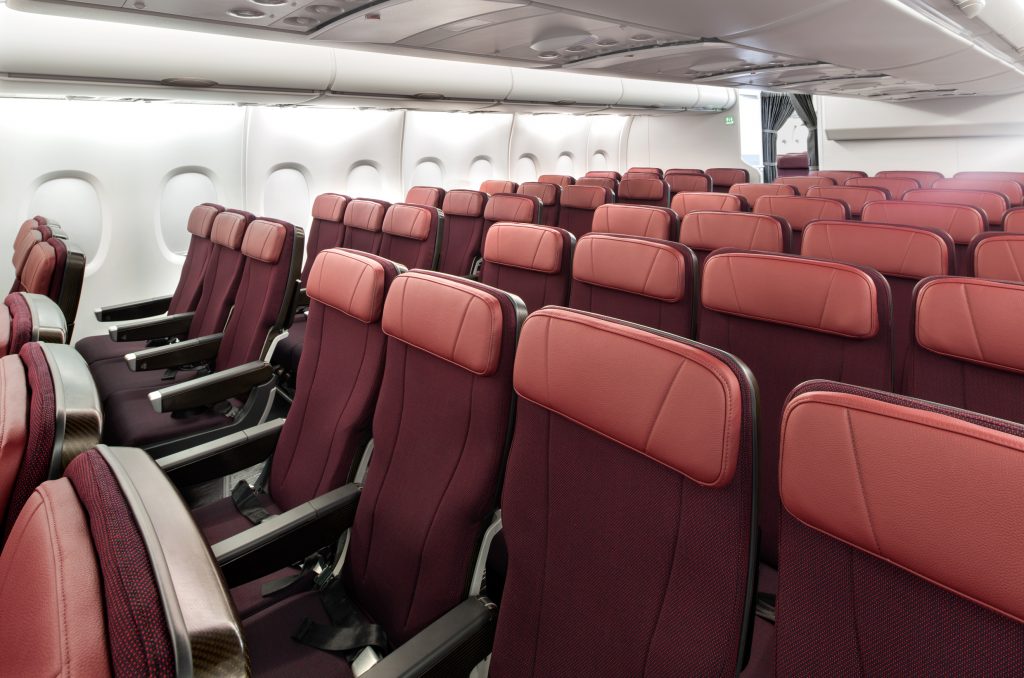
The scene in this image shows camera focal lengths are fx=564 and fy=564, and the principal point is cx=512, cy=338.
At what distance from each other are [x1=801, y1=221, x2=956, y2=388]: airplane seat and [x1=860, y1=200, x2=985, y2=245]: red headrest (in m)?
0.88

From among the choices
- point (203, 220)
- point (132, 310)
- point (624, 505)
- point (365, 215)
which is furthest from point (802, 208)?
point (132, 310)

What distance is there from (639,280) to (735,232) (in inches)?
43.0

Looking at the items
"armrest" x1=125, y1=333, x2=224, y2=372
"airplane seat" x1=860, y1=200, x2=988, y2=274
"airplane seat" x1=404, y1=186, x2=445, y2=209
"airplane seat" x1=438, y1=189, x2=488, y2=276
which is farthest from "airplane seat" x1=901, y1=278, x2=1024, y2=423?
"airplane seat" x1=404, y1=186, x2=445, y2=209

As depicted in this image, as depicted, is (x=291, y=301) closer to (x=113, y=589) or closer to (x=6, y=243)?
(x=113, y=589)

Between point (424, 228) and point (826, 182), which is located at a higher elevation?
point (826, 182)

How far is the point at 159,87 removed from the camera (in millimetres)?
3857

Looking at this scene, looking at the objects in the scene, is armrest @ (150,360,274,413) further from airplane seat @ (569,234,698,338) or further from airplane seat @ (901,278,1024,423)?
airplane seat @ (901,278,1024,423)

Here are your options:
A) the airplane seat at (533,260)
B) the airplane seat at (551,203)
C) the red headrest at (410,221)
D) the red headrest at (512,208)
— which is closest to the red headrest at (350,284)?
the airplane seat at (533,260)

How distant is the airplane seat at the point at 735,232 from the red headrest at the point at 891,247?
9.2 inches

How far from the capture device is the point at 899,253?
89.2 inches

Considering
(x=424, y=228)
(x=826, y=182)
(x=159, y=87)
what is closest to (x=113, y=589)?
(x=424, y=228)

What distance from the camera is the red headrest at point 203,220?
3.71 meters

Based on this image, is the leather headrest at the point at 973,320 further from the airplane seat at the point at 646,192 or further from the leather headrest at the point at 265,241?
the airplane seat at the point at 646,192

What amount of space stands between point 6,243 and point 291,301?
3104mm
